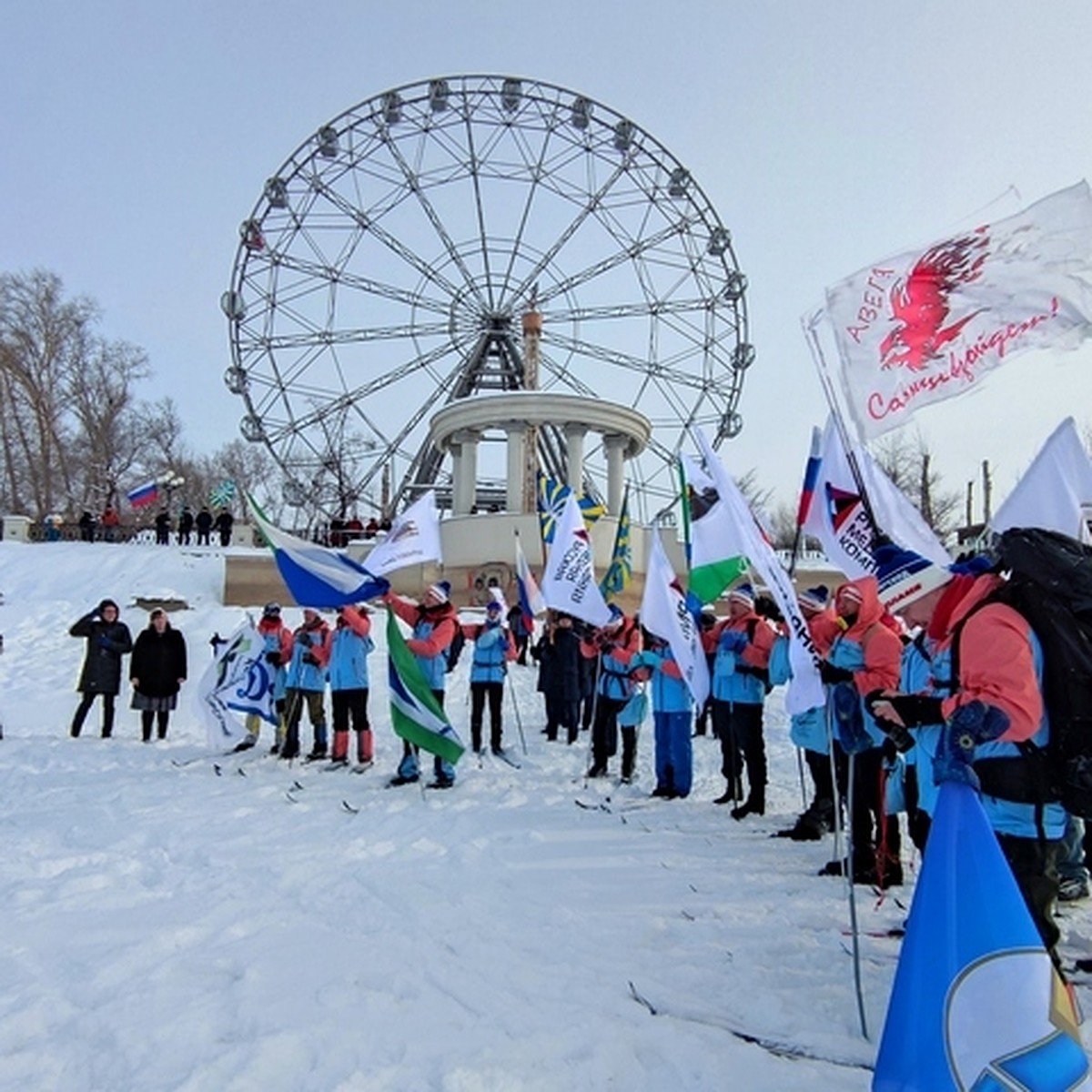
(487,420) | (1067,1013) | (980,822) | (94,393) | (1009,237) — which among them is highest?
(94,393)

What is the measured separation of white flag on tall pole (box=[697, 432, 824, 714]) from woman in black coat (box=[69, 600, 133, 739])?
7.00 m

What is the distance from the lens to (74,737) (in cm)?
934

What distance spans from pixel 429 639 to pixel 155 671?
3810 millimetres

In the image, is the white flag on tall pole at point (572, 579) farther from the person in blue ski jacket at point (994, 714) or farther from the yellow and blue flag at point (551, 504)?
the person in blue ski jacket at point (994, 714)

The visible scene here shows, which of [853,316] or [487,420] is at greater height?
[487,420]

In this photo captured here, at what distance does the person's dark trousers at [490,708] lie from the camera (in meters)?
8.60

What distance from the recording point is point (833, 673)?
16.1ft

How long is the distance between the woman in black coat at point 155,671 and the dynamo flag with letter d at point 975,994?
8.43 metres

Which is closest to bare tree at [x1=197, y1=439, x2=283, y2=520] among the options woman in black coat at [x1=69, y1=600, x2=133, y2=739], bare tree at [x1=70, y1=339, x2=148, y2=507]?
bare tree at [x1=70, y1=339, x2=148, y2=507]

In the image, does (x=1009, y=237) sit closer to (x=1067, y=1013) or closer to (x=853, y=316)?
(x=853, y=316)

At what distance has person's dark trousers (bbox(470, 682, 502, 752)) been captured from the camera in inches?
339

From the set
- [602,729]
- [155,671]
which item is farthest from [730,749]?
[155,671]

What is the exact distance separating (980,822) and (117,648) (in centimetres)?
888

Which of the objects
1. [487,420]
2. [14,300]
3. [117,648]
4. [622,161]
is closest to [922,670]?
[117,648]
